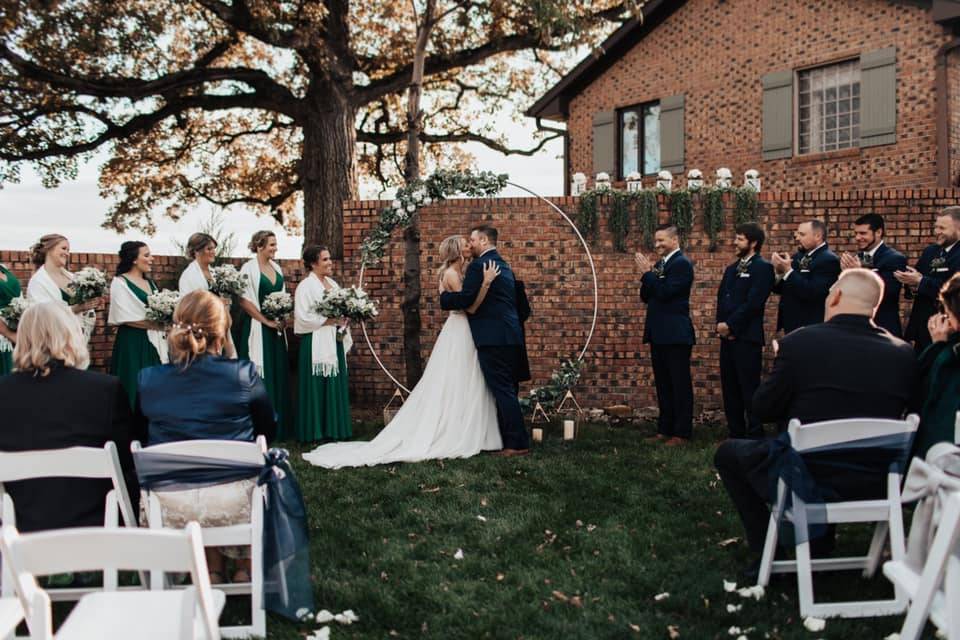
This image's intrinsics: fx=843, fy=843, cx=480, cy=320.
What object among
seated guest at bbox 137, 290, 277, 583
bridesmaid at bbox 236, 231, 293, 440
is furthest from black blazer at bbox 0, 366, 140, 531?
bridesmaid at bbox 236, 231, 293, 440

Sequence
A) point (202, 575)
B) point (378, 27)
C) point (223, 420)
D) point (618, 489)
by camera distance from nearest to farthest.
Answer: point (202, 575), point (223, 420), point (618, 489), point (378, 27)

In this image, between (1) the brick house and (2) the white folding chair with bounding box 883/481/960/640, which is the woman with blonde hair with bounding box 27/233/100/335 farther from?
(1) the brick house

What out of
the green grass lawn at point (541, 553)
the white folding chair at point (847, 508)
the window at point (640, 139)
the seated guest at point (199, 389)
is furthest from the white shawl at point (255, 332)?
the window at point (640, 139)

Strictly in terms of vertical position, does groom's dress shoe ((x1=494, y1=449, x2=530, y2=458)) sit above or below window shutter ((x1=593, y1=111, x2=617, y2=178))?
below

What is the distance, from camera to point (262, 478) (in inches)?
153

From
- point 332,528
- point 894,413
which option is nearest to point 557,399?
point 332,528

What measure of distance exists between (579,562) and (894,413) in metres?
1.83

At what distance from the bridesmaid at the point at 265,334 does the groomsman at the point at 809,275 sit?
4.91m

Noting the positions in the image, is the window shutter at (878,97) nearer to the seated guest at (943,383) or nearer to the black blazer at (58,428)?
the seated guest at (943,383)

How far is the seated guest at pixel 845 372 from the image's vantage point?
4.14 meters

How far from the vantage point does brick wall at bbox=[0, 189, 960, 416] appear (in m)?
9.77

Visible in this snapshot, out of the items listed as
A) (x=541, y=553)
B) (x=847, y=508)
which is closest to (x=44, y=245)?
(x=541, y=553)

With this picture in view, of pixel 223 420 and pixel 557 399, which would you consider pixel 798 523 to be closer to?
pixel 223 420

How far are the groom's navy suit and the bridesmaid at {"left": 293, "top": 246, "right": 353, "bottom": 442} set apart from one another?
1443 millimetres
